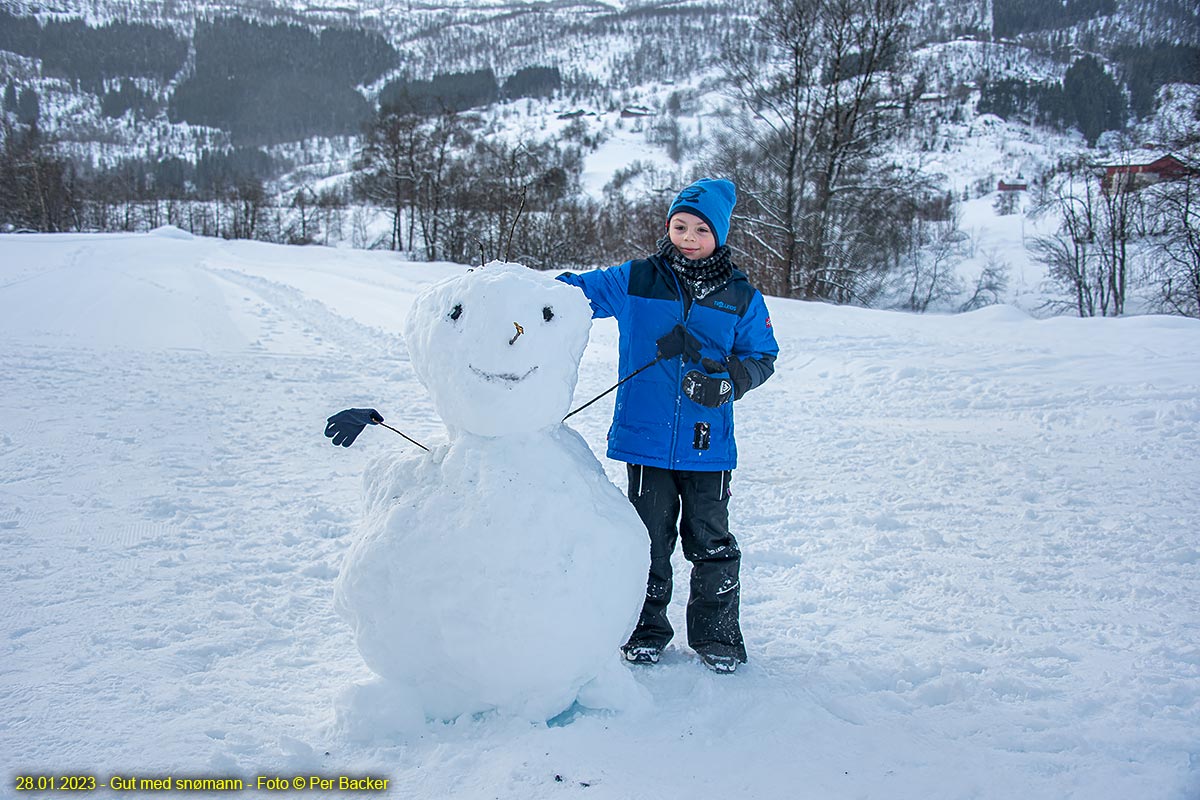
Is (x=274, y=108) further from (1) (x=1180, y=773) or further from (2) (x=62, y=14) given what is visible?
(1) (x=1180, y=773)

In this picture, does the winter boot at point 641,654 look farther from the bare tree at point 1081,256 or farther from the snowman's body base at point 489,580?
the bare tree at point 1081,256

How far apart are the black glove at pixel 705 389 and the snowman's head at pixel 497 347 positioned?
0.40 meters

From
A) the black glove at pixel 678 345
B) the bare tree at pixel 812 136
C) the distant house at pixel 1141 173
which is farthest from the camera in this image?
the distant house at pixel 1141 173

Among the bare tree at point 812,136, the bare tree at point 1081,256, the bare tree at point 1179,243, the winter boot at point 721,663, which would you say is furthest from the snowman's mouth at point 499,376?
the bare tree at point 1081,256

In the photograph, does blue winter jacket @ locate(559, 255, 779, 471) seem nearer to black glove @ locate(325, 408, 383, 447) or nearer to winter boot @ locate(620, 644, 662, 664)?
winter boot @ locate(620, 644, 662, 664)

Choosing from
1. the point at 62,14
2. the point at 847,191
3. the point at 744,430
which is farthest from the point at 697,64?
the point at 744,430

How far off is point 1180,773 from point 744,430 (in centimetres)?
385

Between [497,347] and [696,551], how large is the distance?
1.10 m

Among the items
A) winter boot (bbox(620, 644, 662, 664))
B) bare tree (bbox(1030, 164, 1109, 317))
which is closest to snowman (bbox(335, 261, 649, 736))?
winter boot (bbox(620, 644, 662, 664))

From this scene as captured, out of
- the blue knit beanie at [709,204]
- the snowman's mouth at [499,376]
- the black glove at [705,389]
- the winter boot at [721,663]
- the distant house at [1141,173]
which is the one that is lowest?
the winter boot at [721,663]

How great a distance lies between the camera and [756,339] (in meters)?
2.40

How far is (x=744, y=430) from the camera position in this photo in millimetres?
5680

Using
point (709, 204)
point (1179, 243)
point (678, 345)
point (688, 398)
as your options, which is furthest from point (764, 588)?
point (1179, 243)

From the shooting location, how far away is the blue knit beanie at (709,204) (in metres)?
2.29
